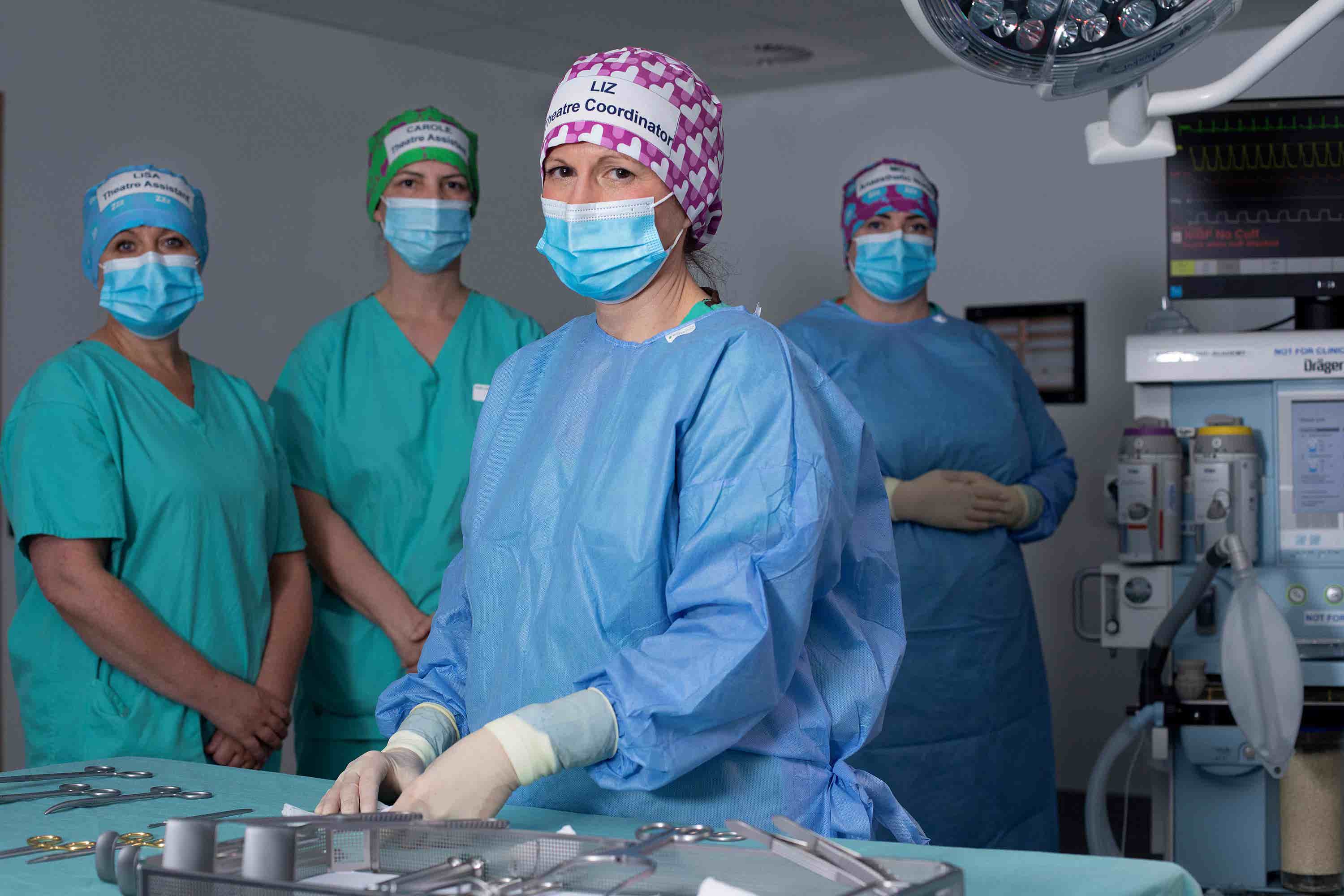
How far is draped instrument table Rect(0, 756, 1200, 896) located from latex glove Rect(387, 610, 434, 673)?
644 millimetres

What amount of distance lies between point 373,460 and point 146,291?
1.53ft

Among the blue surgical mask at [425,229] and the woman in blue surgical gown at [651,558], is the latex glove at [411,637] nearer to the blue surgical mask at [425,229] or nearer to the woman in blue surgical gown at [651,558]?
the blue surgical mask at [425,229]

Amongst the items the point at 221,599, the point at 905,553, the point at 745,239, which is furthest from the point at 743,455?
the point at 745,239

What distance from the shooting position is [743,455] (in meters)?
1.29

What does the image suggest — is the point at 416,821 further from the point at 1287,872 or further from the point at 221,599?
the point at 1287,872

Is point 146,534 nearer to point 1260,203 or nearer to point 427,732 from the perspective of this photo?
point 427,732

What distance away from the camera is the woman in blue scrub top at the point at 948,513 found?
2.66m

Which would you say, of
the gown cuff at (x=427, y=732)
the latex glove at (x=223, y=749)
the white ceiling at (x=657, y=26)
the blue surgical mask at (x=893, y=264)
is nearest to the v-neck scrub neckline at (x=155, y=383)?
the latex glove at (x=223, y=749)

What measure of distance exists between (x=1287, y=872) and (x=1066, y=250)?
2.42 metres

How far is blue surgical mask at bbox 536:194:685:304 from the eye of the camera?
1.43 meters

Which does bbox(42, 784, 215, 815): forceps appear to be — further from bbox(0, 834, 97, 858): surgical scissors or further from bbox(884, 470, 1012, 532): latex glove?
bbox(884, 470, 1012, 532): latex glove

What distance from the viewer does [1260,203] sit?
2750mm

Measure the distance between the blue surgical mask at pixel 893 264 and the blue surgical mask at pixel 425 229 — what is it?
84cm

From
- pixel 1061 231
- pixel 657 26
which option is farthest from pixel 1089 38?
pixel 1061 231
